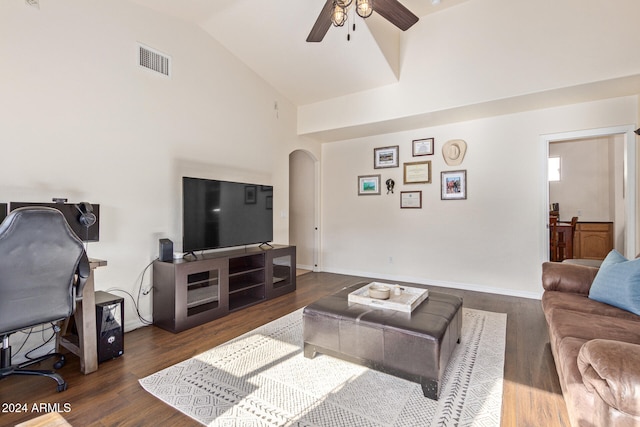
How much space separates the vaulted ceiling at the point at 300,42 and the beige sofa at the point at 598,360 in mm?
3289

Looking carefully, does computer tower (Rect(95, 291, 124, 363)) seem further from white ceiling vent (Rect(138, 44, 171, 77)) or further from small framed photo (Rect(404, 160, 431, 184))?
small framed photo (Rect(404, 160, 431, 184))

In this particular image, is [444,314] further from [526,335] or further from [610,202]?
[610,202]

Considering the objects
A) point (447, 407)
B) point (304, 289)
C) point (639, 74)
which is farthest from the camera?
point (304, 289)

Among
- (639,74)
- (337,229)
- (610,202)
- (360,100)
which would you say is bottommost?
(337,229)

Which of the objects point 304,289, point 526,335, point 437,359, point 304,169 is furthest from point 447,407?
point 304,169

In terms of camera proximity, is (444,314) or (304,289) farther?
(304,289)

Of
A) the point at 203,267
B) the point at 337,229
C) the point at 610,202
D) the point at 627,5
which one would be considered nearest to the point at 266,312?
the point at 203,267

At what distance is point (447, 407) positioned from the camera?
1793 millimetres

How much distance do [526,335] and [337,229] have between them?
11.1 feet

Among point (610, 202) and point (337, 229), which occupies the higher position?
point (610, 202)

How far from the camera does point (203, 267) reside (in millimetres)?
3143

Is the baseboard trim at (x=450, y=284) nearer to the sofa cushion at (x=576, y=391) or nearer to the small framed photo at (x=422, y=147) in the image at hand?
the small framed photo at (x=422, y=147)

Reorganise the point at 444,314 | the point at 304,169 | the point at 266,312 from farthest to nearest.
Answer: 1. the point at 304,169
2. the point at 266,312
3. the point at 444,314

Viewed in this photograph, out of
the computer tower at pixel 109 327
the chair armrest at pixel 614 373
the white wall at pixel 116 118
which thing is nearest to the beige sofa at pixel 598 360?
the chair armrest at pixel 614 373
